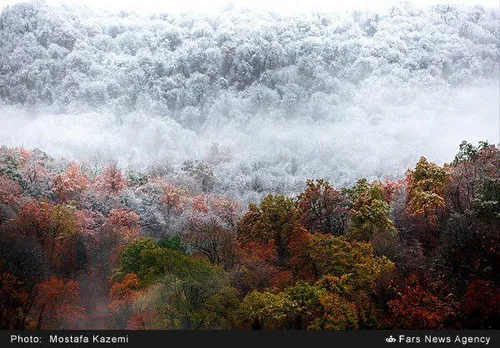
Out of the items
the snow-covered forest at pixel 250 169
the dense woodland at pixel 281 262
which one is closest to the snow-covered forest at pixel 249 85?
the snow-covered forest at pixel 250 169

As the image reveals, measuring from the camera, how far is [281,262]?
138ft

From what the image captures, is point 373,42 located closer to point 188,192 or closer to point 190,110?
point 190,110

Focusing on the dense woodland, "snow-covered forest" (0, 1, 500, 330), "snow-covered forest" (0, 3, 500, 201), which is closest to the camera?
the dense woodland

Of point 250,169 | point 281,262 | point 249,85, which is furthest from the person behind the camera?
point 249,85

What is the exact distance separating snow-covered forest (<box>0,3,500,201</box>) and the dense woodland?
1386 inches

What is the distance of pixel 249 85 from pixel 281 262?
73.7 meters

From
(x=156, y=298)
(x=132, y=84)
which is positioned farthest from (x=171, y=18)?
(x=156, y=298)

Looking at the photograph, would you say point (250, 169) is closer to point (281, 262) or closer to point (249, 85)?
point (249, 85)

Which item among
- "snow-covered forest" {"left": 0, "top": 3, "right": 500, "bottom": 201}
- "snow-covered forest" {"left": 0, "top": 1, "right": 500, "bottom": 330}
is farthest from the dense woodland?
"snow-covered forest" {"left": 0, "top": 3, "right": 500, "bottom": 201}

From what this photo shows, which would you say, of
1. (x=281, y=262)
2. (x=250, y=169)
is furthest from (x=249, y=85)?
(x=281, y=262)

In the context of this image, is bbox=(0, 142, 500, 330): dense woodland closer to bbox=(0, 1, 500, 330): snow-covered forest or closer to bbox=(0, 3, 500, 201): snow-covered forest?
bbox=(0, 1, 500, 330): snow-covered forest

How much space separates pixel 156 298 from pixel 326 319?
34.0 feet

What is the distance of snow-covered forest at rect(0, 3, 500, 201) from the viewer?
303 ft

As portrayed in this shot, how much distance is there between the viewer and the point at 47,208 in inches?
1957
